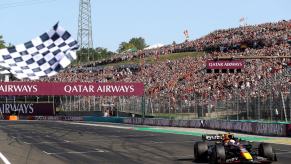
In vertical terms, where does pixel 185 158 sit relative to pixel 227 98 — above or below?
below

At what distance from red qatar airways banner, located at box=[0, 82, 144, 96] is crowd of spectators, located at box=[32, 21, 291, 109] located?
2.12 metres

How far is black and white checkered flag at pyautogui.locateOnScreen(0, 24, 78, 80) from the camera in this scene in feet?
148

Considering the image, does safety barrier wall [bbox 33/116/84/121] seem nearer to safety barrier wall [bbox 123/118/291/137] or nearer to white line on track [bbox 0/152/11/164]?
safety barrier wall [bbox 123/118/291/137]

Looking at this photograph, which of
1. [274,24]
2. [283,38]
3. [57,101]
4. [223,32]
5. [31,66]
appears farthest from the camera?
[223,32]

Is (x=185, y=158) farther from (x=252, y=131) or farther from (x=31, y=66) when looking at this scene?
(x=31, y=66)

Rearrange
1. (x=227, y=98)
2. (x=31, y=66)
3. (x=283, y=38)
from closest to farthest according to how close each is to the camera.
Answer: (x=227, y=98), (x=31, y=66), (x=283, y=38)

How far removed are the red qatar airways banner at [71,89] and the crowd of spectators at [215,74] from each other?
212 cm

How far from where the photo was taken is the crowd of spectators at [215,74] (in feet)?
122

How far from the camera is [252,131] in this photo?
30.0 meters

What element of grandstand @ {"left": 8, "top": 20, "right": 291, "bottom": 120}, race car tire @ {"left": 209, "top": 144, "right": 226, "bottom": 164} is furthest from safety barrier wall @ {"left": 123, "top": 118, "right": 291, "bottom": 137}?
race car tire @ {"left": 209, "top": 144, "right": 226, "bottom": 164}

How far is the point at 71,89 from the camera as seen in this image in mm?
56656

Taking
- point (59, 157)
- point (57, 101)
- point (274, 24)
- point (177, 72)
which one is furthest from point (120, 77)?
point (59, 157)

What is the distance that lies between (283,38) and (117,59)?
3965cm

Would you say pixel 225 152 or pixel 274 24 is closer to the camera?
pixel 225 152
